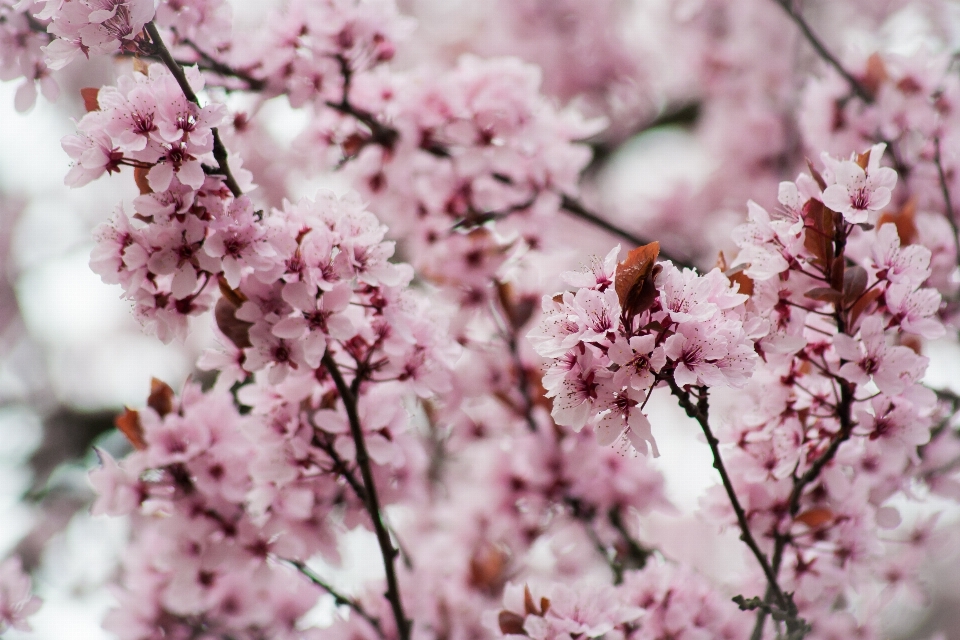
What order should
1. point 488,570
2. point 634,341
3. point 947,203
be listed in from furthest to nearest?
point 488,570 < point 947,203 < point 634,341

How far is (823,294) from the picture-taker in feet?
3.71

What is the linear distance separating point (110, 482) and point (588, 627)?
0.91 m

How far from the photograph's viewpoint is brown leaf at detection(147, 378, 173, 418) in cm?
152

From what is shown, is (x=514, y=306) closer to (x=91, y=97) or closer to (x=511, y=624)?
(x=511, y=624)

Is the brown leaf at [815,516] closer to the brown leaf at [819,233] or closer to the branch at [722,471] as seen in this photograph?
the branch at [722,471]

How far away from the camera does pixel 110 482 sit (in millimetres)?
1508

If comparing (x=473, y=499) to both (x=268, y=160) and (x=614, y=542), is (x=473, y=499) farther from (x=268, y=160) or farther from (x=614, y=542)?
(x=268, y=160)

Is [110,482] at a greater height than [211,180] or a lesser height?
lesser

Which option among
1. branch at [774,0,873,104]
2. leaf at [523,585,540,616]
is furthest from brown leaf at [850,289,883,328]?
branch at [774,0,873,104]

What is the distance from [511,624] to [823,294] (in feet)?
2.38

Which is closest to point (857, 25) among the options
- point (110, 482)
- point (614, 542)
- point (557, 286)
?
point (557, 286)

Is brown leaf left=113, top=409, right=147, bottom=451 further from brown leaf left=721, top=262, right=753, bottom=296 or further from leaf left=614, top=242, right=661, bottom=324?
brown leaf left=721, top=262, right=753, bottom=296

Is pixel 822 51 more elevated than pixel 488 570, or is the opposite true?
pixel 822 51

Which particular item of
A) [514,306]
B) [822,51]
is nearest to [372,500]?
[514,306]
